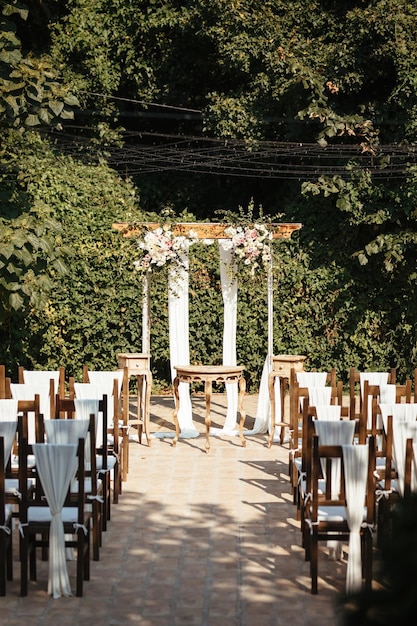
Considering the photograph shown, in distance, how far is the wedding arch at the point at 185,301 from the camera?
11.4 meters

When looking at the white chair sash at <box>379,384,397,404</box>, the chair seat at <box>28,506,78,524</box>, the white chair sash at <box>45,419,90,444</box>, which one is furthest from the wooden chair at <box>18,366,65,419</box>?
the white chair sash at <box>379,384,397,404</box>

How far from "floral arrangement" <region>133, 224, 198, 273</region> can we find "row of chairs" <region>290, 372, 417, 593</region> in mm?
3108

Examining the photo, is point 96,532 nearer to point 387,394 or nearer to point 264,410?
point 387,394

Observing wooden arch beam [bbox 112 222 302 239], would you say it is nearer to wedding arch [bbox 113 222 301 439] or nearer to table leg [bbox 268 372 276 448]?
wedding arch [bbox 113 222 301 439]

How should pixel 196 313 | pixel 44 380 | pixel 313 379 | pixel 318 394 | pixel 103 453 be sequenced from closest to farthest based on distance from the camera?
pixel 103 453 < pixel 318 394 < pixel 313 379 < pixel 44 380 < pixel 196 313

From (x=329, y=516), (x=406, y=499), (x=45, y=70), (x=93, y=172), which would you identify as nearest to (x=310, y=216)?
(x=93, y=172)

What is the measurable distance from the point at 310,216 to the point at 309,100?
2.01 m

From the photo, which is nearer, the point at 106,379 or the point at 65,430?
the point at 65,430

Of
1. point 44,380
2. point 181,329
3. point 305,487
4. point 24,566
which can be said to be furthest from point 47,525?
point 181,329

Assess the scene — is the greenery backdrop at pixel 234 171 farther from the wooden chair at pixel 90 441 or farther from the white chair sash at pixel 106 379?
the wooden chair at pixel 90 441

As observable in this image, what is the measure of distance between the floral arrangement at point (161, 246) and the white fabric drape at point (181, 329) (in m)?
0.09

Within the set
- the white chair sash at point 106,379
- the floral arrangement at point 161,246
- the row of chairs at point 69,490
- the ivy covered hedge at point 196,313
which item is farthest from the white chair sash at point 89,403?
the ivy covered hedge at point 196,313

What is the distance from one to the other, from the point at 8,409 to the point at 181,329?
4.26 meters

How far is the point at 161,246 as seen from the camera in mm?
11328
